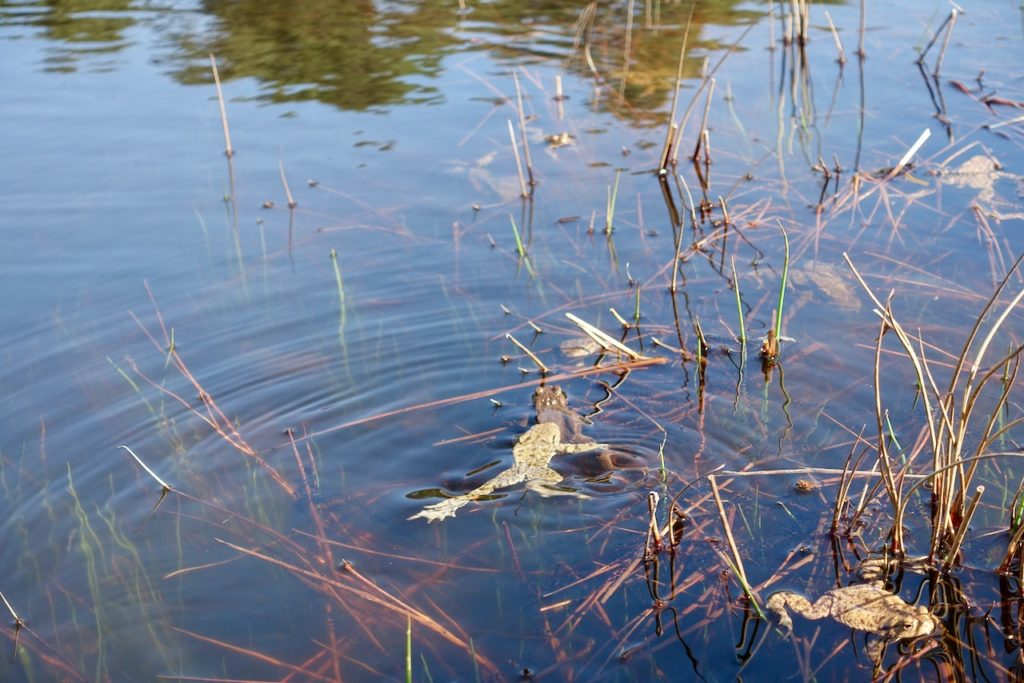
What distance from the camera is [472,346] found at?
4289 millimetres

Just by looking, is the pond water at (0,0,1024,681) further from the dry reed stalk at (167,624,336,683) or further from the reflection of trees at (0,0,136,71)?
the reflection of trees at (0,0,136,71)

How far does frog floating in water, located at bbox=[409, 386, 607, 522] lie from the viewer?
327 centimetres

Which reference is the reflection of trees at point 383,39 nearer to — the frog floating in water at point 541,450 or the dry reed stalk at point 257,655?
the frog floating in water at point 541,450

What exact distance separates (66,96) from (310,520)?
18.6ft

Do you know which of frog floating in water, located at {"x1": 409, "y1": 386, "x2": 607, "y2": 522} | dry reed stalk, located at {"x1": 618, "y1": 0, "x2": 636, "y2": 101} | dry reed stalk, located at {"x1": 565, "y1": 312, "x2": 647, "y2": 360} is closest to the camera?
frog floating in water, located at {"x1": 409, "y1": 386, "x2": 607, "y2": 522}

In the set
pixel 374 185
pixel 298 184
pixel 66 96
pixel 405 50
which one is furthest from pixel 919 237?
pixel 66 96

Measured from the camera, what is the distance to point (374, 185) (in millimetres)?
5836

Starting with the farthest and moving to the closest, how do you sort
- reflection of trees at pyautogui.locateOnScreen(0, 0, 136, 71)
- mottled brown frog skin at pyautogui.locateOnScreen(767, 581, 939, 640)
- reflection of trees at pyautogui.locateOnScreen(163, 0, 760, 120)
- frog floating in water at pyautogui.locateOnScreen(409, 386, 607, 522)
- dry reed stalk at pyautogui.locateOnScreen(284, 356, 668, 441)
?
reflection of trees at pyautogui.locateOnScreen(0, 0, 136, 71)
reflection of trees at pyautogui.locateOnScreen(163, 0, 760, 120)
dry reed stalk at pyautogui.locateOnScreen(284, 356, 668, 441)
frog floating in water at pyautogui.locateOnScreen(409, 386, 607, 522)
mottled brown frog skin at pyautogui.locateOnScreen(767, 581, 939, 640)

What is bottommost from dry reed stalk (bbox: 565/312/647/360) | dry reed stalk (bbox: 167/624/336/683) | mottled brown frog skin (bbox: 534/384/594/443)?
dry reed stalk (bbox: 167/624/336/683)

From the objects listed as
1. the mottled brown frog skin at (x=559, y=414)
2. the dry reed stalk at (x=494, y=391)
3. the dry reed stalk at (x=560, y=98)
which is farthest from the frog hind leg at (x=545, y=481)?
the dry reed stalk at (x=560, y=98)

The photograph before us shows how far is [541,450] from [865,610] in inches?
49.0

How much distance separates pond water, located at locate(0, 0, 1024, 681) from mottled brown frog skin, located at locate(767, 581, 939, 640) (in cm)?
5

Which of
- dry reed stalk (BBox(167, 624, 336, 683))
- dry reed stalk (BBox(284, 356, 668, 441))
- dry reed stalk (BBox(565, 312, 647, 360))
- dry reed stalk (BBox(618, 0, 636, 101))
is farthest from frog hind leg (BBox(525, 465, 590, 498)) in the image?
dry reed stalk (BBox(618, 0, 636, 101))

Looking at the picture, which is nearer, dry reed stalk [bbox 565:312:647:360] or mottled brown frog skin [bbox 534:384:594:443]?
mottled brown frog skin [bbox 534:384:594:443]
